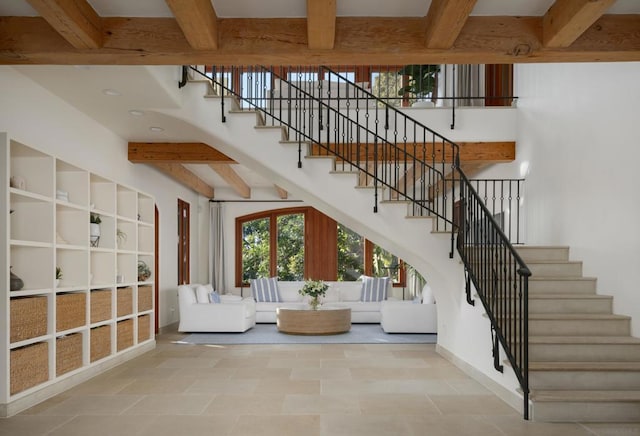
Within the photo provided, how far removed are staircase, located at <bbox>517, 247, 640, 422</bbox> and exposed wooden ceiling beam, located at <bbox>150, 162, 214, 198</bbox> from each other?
5.81 m

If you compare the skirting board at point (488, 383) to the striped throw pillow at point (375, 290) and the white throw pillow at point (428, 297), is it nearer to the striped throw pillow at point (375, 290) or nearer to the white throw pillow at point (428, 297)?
the white throw pillow at point (428, 297)

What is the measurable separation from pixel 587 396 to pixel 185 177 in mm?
7821

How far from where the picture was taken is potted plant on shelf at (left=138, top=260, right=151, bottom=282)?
760 centimetres

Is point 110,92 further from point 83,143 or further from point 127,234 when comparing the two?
point 127,234

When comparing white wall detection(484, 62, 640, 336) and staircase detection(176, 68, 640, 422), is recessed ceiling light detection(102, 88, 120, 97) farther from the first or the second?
white wall detection(484, 62, 640, 336)

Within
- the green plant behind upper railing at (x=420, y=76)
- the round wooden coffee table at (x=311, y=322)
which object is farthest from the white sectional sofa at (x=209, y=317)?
the green plant behind upper railing at (x=420, y=76)

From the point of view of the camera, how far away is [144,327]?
757 cm

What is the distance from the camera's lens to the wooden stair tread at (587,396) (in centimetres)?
420

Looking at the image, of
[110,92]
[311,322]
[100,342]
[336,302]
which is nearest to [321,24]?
[110,92]

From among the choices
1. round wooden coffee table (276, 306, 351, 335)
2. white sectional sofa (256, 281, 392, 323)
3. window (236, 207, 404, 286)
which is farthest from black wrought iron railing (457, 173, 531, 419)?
window (236, 207, 404, 286)

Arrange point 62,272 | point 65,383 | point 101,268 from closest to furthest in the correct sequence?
point 65,383
point 62,272
point 101,268

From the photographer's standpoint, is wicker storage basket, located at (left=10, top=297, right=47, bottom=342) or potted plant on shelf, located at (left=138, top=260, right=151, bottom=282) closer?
wicker storage basket, located at (left=10, top=297, right=47, bottom=342)

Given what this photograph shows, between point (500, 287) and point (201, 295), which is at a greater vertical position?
point (500, 287)

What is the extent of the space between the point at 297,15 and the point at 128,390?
3.64m
